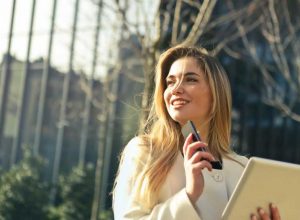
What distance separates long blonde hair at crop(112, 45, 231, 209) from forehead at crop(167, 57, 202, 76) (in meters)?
0.02

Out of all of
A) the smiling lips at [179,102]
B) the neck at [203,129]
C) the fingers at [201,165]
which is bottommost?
the fingers at [201,165]

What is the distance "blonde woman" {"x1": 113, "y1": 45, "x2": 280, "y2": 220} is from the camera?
2.00 meters

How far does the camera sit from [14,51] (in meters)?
12.9

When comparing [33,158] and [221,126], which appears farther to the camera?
[33,158]

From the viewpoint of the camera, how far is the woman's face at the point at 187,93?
2221 mm

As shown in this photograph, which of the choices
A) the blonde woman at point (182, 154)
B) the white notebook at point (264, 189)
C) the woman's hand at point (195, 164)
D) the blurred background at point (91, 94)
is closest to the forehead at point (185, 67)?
the blonde woman at point (182, 154)

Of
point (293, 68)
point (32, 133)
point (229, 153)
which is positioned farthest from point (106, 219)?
point (229, 153)

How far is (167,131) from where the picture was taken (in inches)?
89.6

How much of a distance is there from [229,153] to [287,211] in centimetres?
47

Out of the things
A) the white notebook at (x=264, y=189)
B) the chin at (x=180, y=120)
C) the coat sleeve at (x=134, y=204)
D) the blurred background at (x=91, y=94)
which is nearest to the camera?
the white notebook at (x=264, y=189)

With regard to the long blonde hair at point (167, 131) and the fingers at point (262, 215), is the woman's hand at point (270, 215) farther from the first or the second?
the long blonde hair at point (167, 131)

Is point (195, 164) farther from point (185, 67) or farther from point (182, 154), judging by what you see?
point (185, 67)

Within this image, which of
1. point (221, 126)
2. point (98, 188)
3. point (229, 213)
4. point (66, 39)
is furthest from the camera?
point (66, 39)

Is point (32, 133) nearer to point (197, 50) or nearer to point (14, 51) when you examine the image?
point (14, 51)
